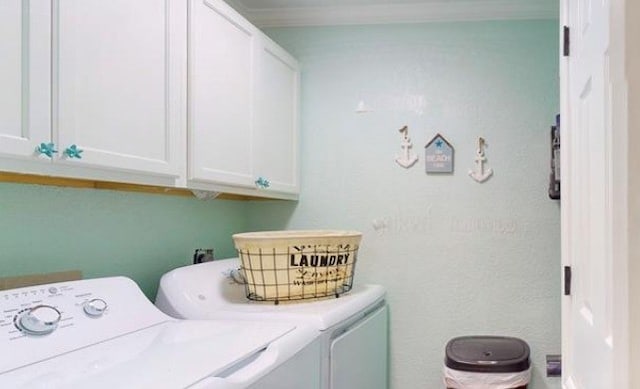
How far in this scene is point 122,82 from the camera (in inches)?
59.9

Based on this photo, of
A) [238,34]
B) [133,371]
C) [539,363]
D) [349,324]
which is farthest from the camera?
[539,363]

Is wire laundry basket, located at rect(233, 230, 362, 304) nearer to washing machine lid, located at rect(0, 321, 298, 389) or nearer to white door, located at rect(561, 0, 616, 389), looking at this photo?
washing machine lid, located at rect(0, 321, 298, 389)

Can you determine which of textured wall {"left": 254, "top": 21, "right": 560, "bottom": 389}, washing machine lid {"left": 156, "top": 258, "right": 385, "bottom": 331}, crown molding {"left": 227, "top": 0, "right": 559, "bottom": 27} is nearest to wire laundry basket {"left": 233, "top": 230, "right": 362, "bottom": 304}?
washing machine lid {"left": 156, "top": 258, "right": 385, "bottom": 331}

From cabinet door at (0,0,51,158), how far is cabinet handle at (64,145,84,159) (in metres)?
0.06

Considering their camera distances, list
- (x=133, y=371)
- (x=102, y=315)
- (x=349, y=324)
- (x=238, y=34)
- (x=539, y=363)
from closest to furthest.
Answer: (x=133, y=371)
(x=102, y=315)
(x=349, y=324)
(x=238, y=34)
(x=539, y=363)

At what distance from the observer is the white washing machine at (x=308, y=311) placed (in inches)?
72.0

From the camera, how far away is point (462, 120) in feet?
9.06

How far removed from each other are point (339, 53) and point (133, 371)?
6.93 feet

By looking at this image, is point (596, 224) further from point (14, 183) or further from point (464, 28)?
point (464, 28)

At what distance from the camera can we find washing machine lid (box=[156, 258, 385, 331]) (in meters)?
1.84

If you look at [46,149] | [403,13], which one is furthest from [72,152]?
[403,13]

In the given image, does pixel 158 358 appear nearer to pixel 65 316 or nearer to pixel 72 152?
pixel 65 316

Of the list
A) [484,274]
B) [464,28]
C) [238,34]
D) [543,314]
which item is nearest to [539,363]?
[543,314]

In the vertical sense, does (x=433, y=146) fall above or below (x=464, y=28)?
below
